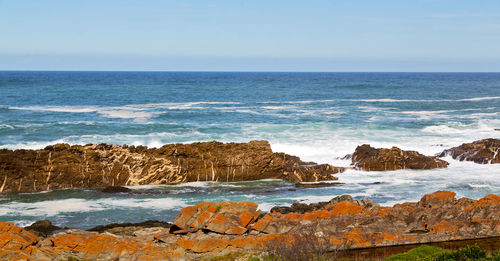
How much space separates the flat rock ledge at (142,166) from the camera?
2986 cm

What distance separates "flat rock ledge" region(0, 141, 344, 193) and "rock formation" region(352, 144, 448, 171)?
2103mm

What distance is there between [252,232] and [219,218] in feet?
4.19

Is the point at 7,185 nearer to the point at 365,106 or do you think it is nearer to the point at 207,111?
the point at 207,111

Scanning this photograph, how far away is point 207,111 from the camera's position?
69.0 m

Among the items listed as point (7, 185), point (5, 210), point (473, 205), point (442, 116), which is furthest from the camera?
point (442, 116)

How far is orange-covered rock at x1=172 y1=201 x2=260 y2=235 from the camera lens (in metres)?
18.7

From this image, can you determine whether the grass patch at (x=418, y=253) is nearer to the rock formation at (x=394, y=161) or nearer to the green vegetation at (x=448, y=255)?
the green vegetation at (x=448, y=255)

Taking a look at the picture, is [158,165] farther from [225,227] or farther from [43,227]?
[225,227]

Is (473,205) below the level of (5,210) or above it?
above

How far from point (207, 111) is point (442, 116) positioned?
2912 centimetres

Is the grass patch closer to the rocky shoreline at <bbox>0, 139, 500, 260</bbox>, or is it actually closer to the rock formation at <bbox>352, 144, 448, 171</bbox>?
the rocky shoreline at <bbox>0, 139, 500, 260</bbox>

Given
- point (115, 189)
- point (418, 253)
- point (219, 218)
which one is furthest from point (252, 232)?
point (115, 189)

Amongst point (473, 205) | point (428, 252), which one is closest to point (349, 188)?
point (473, 205)

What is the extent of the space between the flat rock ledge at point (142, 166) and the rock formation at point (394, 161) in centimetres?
210
